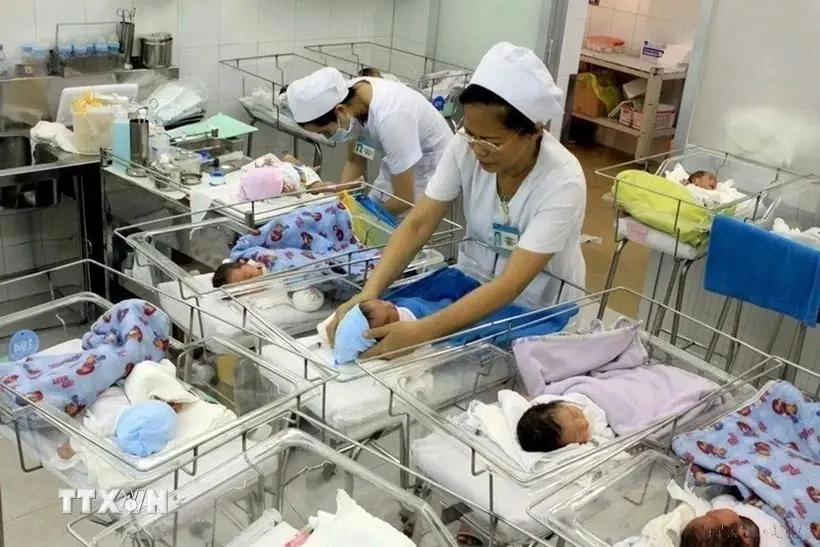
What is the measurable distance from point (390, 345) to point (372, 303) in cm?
12

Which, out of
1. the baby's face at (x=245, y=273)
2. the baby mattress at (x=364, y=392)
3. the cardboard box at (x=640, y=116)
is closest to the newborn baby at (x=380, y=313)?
the baby mattress at (x=364, y=392)

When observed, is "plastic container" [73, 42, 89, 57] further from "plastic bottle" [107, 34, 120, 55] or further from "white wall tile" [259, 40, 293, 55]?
"white wall tile" [259, 40, 293, 55]

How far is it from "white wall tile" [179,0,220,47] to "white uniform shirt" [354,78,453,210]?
1.17 meters

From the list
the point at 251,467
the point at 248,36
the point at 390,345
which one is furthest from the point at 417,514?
the point at 248,36

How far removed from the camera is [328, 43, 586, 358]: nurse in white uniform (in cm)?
186

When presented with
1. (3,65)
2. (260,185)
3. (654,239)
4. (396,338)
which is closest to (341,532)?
(396,338)

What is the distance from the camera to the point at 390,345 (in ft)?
5.72

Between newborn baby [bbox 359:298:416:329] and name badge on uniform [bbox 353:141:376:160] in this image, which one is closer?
newborn baby [bbox 359:298:416:329]

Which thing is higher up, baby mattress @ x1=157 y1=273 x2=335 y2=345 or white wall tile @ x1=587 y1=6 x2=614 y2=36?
white wall tile @ x1=587 y1=6 x2=614 y2=36

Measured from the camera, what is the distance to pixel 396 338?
1.75m

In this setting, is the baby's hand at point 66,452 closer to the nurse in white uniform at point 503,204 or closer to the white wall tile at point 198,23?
the nurse in white uniform at point 503,204

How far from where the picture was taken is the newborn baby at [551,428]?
5.05 feet

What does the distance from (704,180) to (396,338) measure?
178cm

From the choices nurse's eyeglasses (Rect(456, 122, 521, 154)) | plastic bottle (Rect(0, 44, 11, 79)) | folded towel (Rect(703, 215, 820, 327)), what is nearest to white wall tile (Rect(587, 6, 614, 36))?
folded towel (Rect(703, 215, 820, 327))
